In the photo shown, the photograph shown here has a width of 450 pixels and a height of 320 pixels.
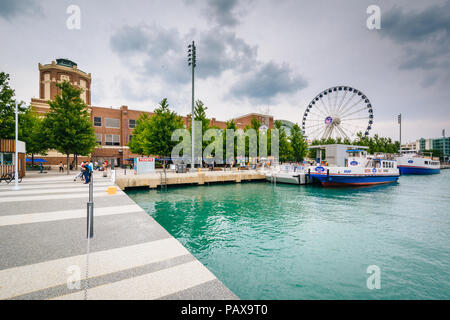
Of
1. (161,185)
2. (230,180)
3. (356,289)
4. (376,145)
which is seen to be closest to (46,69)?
(161,185)

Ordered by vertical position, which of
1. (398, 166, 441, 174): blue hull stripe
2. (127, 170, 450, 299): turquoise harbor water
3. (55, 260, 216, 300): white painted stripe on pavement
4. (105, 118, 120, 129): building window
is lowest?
(127, 170, 450, 299): turquoise harbor water

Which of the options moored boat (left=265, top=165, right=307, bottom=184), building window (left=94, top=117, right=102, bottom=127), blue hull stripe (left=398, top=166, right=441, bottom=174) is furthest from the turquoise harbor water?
blue hull stripe (left=398, top=166, right=441, bottom=174)

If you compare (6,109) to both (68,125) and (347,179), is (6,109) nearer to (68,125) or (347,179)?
(68,125)

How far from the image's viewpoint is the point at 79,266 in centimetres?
391

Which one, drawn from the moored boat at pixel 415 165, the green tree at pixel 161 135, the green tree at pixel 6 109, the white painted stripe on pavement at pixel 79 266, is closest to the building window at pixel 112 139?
the green tree at pixel 161 135

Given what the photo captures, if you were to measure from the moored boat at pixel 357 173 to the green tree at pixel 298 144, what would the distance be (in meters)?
20.0

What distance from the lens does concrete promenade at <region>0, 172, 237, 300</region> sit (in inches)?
126

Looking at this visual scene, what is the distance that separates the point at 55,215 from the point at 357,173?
98.8 feet

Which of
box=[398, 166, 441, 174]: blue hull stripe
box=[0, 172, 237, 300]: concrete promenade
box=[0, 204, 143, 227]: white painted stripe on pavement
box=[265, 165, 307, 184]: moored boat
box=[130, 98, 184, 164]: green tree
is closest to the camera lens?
box=[0, 172, 237, 300]: concrete promenade

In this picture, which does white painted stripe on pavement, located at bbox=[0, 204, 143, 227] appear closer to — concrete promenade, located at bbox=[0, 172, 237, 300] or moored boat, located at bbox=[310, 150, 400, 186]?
concrete promenade, located at bbox=[0, 172, 237, 300]

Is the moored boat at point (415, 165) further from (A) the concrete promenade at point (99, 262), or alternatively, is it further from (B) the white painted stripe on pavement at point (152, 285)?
(B) the white painted stripe on pavement at point (152, 285)

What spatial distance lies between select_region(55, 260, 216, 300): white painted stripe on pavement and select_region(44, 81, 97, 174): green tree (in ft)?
86.8
